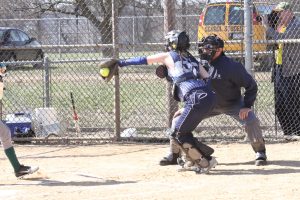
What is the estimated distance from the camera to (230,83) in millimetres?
8547

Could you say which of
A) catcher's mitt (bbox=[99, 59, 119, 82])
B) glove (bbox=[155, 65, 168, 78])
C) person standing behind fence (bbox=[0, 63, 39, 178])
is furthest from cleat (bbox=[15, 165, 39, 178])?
glove (bbox=[155, 65, 168, 78])

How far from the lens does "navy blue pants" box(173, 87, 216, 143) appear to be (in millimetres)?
7926

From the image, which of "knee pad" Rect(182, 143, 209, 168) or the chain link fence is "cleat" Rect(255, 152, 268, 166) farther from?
the chain link fence

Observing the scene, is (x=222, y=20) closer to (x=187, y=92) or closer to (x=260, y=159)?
(x=260, y=159)


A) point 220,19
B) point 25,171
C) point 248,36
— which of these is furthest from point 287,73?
point 220,19

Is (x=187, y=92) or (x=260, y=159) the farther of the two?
(x=260, y=159)

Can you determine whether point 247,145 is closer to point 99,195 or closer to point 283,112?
point 283,112

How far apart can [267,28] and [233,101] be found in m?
2.43

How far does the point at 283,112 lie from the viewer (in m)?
10.8

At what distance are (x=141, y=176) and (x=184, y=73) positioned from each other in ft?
4.10

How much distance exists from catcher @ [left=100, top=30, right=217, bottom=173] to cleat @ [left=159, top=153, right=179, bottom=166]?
0.33m

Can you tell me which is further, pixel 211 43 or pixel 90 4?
pixel 90 4

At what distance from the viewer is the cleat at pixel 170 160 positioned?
8602mm

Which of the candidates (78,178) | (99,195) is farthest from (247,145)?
(99,195)
